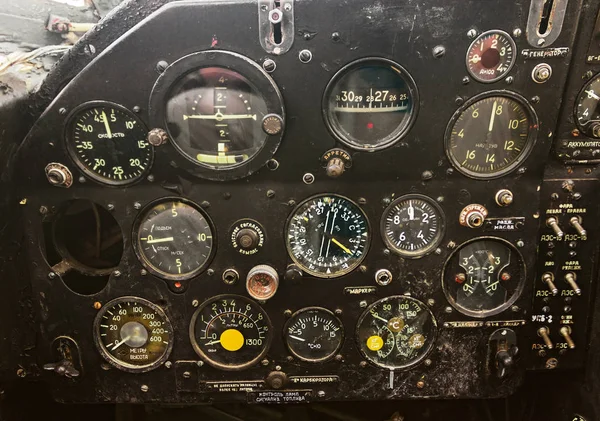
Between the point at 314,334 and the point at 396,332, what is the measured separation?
0.36 m

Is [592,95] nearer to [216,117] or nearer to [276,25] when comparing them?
[276,25]

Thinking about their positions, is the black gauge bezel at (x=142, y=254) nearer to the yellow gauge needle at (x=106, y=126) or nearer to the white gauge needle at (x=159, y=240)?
the white gauge needle at (x=159, y=240)

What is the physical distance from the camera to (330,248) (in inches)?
75.2

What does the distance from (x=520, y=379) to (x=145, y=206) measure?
180 centimetres

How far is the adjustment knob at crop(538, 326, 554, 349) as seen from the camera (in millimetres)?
2006

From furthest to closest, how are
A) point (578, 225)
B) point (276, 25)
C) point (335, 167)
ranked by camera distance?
1. point (578, 225)
2. point (335, 167)
3. point (276, 25)

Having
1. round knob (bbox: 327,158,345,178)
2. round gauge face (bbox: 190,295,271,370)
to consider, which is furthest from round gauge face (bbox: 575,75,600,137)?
round gauge face (bbox: 190,295,271,370)

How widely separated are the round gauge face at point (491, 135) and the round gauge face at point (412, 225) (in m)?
0.20

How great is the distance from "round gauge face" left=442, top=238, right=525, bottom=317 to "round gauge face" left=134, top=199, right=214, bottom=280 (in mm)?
1032

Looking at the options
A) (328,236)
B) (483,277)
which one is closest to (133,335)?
(328,236)

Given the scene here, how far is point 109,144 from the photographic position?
5.87ft

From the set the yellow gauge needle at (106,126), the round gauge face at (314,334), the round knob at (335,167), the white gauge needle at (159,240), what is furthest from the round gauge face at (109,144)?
the round gauge face at (314,334)

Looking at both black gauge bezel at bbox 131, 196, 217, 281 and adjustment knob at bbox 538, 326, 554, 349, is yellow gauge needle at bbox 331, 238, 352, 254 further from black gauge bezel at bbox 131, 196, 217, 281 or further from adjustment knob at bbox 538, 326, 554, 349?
adjustment knob at bbox 538, 326, 554, 349

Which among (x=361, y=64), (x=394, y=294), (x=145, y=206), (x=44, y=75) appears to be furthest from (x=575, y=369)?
(x=44, y=75)
